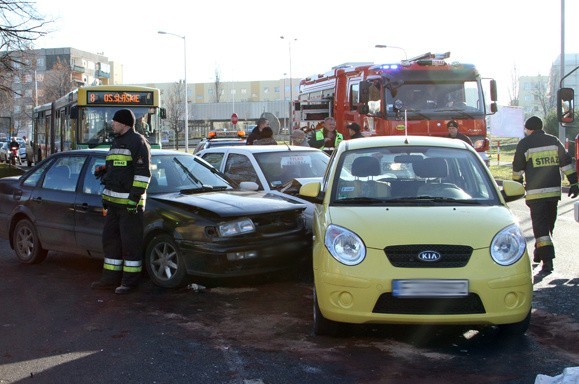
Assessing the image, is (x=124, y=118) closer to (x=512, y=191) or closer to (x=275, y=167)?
(x=275, y=167)

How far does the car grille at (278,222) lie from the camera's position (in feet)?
24.4

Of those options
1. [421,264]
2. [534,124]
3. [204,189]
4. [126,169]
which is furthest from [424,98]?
[421,264]

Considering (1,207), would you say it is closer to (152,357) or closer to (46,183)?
(46,183)

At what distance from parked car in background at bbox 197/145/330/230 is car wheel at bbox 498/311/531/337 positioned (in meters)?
3.92

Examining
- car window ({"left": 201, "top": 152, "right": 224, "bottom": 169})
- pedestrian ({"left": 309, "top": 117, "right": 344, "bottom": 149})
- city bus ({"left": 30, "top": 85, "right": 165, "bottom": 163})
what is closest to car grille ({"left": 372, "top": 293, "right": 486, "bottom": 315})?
car window ({"left": 201, "top": 152, "right": 224, "bottom": 169})

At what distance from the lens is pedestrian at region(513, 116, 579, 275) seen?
829 cm

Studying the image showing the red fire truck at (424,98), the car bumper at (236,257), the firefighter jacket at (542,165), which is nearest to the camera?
the car bumper at (236,257)

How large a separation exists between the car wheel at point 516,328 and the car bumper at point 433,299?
0.58 feet

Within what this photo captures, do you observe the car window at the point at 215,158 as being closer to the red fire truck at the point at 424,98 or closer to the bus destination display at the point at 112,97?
the red fire truck at the point at 424,98

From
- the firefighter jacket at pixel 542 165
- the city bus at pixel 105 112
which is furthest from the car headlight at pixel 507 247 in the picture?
the city bus at pixel 105 112

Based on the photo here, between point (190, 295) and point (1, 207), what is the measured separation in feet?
12.5

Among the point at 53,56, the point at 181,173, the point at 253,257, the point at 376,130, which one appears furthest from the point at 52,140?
the point at 53,56

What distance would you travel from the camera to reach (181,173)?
27.9ft

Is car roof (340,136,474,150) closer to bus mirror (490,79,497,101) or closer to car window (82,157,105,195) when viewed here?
car window (82,157,105,195)
